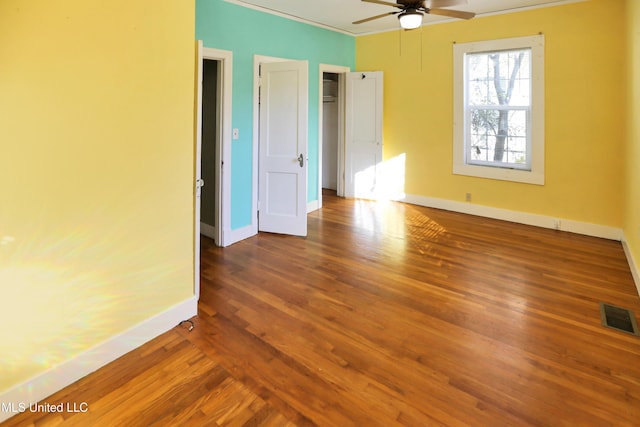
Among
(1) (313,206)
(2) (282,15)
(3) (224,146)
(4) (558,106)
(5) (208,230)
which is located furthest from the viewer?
(1) (313,206)

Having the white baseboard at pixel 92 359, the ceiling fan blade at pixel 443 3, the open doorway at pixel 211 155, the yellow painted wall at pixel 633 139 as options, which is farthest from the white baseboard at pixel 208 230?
the yellow painted wall at pixel 633 139

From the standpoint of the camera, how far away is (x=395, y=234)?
4.69m

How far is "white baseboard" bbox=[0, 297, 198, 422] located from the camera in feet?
5.91

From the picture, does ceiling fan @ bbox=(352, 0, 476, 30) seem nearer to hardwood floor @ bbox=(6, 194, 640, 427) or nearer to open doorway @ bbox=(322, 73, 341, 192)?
hardwood floor @ bbox=(6, 194, 640, 427)

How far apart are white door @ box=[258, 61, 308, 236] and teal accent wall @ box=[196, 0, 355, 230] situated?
0.19 m

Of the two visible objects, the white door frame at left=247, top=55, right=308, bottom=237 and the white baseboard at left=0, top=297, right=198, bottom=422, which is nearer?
the white baseboard at left=0, top=297, right=198, bottom=422

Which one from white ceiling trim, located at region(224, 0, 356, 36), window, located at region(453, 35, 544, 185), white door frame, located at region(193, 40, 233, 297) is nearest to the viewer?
white door frame, located at region(193, 40, 233, 297)

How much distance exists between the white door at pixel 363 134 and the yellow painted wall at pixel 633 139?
3297 millimetres

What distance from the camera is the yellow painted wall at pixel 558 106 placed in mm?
4328

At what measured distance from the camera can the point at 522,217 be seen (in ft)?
16.9

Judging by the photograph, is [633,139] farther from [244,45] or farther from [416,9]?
[244,45]

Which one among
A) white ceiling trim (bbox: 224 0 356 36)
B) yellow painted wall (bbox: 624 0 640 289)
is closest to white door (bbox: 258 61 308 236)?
white ceiling trim (bbox: 224 0 356 36)

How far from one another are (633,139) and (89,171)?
4597mm

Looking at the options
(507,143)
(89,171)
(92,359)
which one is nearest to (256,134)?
(89,171)
